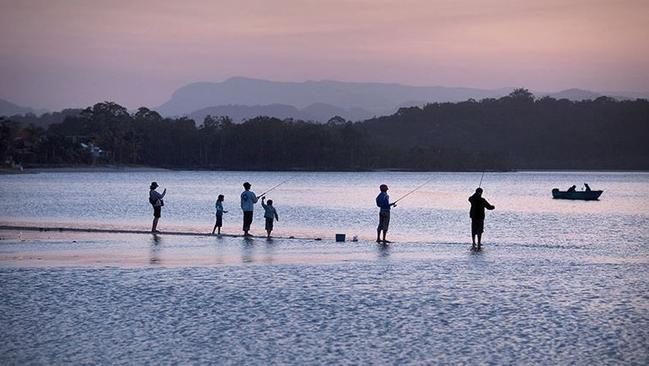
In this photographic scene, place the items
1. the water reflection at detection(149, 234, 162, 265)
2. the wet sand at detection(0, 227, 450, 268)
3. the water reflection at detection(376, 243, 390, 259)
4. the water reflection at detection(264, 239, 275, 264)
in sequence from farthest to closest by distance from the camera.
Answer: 1. the water reflection at detection(376, 243, 390, 259)
2. the water reflection at detection(264, 239, 275, 264)
3. the water reflection at detection(149, 234, 162, 265)
4. the wet sand at detection(0, 227, 450, 268)

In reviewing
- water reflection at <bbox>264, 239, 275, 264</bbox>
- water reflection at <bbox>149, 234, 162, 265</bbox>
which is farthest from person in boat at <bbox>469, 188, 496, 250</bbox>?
water reflection at <bbox>149, 234, 162, 265</bbox>

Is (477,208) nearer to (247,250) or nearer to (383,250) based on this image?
(383,250)

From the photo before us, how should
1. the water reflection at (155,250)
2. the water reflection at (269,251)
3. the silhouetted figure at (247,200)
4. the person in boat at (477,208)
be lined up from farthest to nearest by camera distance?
1. the silhouetted figure at (247,200)
2. the person in boat at (477,208)
3. the water reflection at (269,251)
4. the water reflection at (155,250)

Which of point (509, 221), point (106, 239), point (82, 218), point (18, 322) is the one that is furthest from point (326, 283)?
point (509, 221)

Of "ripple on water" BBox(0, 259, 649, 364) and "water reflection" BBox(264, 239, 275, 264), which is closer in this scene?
"ripple on water" BBox(0, 259, 649, 364)

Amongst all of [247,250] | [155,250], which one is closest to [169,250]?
[155,250]

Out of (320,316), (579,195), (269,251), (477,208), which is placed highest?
(477,208)

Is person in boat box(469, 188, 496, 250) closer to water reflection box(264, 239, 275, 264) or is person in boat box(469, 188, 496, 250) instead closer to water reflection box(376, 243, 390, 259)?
water reflection box(376, 243, 390, 259)

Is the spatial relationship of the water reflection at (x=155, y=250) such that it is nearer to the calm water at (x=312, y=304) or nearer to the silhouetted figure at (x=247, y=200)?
the calm water at (x=312, y=304)

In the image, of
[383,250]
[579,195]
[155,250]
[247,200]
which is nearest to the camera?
[155,250]

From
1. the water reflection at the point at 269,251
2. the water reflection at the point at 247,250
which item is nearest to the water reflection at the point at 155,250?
the water reflection at the point at 247,250

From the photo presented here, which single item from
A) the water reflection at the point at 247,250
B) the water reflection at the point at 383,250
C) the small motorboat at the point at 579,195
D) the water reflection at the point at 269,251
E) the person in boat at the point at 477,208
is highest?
the person in boat at the point at 477,208

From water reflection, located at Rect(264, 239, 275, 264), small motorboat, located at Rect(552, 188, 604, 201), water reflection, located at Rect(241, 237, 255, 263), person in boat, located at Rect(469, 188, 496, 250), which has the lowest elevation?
small motorboat, located at Rect(552, 188, 604, 201)

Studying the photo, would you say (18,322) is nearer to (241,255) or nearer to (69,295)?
(69,295)
